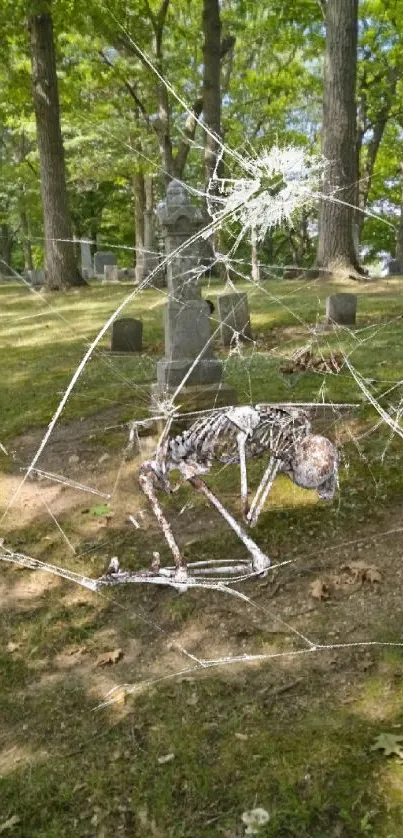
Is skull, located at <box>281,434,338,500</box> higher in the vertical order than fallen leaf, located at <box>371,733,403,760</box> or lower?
higher

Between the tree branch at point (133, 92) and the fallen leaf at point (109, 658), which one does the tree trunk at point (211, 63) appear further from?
the fallen leaf at point (109, 658)

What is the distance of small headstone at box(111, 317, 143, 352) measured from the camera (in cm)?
1098

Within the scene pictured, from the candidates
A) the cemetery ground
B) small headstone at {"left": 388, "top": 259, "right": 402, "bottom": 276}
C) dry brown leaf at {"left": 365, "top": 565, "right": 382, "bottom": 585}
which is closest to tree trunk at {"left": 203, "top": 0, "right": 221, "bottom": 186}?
small headstone at {"left": 388, "top": 259, "right": 402, "bottom": 276}

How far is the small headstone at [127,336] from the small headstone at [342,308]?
329 cm

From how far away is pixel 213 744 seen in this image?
3.41 m

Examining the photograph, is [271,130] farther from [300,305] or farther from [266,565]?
[266,565]

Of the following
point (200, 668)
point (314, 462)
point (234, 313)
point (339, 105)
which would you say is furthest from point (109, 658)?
point (339, 105)

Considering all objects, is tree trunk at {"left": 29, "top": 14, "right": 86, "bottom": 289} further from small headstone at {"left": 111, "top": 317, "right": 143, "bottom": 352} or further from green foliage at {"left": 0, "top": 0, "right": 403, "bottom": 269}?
small headstone at {"left": 111, "top": 317, "right": 143, "bottom": 352}

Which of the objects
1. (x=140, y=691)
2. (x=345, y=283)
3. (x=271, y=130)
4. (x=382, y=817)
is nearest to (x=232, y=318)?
(x=345, y=283)

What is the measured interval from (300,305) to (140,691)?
1045 cm

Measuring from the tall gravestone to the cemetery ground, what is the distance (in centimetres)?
105

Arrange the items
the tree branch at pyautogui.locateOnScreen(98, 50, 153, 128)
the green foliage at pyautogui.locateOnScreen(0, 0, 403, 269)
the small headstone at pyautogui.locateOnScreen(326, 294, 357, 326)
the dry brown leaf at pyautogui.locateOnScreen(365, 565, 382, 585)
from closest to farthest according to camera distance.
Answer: the dry brown leaf at pyautogui.locateOnScreen(365, 565, 382, 585) < the small headstone at pyautogui.locateOnScreen(326, 294, 357, 326) < the green foliage at pyautogui.locateOnScreen(0, 0, 403, 269) < the tree branch at pyautogui.locateOnScreen(98, 50, 153, 128)

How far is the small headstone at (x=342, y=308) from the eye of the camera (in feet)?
38.0

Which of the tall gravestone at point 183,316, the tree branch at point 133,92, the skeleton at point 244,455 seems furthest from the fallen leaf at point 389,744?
the tree branch at point 133,92
